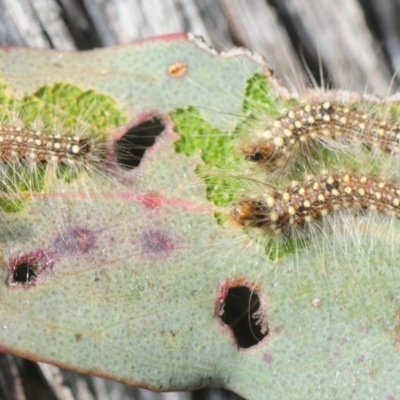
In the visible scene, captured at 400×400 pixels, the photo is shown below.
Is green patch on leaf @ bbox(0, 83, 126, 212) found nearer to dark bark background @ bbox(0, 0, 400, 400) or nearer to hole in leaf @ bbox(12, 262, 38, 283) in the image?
hole in leaf @ bbox(12, 262, 38, 283)

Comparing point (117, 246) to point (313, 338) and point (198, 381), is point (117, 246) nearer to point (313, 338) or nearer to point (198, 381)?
point (198, 381)

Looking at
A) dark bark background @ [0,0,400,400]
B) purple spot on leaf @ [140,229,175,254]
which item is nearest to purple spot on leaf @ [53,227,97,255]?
purple spot on leaf @ [140,229,175,254]

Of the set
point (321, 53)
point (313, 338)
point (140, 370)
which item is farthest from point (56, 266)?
point (321, 53)

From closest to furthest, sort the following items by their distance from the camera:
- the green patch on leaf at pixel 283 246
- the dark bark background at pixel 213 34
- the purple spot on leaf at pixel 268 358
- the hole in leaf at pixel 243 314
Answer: the purple spot on leaf at pixel 268 358, the green patch on leaf at pixel 283 246, the hole in leaf at pixel 243 314, the dark bark background at pixel 213 34

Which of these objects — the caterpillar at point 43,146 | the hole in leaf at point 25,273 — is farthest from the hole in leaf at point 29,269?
the caterpillar at point 43,146

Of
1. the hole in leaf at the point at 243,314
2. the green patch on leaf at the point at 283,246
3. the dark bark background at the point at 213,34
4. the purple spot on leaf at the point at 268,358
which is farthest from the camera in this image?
the dark bark background at the point at 213,34

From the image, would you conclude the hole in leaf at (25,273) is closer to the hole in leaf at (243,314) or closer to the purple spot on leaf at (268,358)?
the hole in leaf at (243,314)
